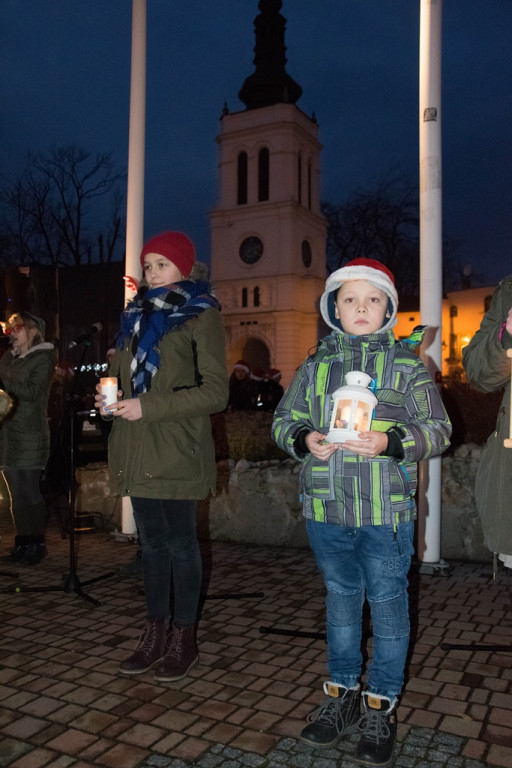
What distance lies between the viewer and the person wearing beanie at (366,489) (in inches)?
113

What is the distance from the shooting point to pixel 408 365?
117 inches

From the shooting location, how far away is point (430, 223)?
229 inches

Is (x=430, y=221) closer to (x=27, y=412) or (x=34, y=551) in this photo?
(x=27, y=412)

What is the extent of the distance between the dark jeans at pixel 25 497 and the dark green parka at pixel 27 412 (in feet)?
0.29

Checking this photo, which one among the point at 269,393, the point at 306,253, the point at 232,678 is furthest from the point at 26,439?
the point at 306,253

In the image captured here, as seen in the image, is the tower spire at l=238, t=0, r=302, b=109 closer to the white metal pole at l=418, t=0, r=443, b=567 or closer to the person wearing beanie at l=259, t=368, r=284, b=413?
the person wearing beanie at l=259, t=368, r=284, b=413

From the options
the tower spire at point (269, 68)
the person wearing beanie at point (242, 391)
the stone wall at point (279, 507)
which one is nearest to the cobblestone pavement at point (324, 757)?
the stone wall at point (279, 507)

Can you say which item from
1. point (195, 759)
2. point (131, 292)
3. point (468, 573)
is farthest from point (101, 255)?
point (195, 759)

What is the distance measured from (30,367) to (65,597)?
2.12 meters

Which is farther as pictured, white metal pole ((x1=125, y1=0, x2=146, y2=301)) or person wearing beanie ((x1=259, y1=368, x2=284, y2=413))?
person wearing beanie ((x1=259, y1=368, x2=284, y2=413))

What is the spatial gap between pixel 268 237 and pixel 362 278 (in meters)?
54.7

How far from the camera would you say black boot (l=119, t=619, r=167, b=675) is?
3707mm

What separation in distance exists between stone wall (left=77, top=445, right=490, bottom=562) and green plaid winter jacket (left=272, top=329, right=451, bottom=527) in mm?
3485

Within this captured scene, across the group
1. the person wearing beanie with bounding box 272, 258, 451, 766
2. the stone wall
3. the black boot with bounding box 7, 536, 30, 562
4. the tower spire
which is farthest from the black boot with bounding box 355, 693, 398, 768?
the tower spire
